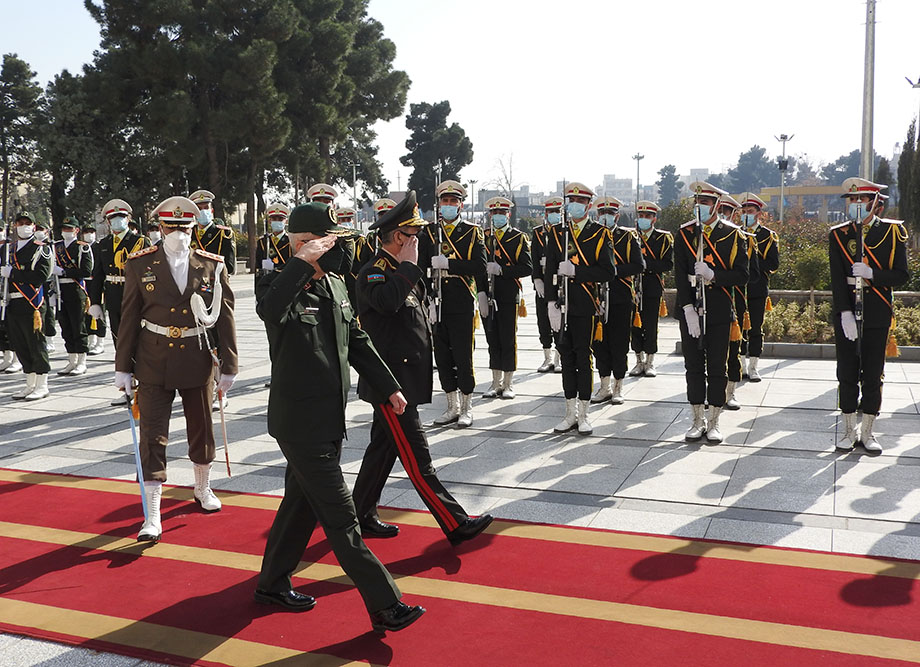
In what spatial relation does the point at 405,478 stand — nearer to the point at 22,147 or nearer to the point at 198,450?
the point at 198,450

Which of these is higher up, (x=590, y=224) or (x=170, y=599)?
(x=590, y=224)

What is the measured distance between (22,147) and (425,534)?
56542 millimetres

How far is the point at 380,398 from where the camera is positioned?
14.2ft

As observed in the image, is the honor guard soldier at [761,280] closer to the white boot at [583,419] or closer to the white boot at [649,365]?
the white boot at [649,365]

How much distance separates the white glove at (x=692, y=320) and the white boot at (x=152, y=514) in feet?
14.3

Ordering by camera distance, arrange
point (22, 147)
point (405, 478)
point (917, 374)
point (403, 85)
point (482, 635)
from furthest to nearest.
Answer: point (22, 147) → point (403, 85) → point (917, 374) → point (405, 478) → point (482, 635)

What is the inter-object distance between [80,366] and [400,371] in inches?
316

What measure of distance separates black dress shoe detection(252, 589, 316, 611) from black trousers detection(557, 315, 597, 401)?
3.87 m

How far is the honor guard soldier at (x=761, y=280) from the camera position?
9.85 metres

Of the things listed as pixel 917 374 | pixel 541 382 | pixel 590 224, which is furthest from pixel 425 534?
pixel 917 374

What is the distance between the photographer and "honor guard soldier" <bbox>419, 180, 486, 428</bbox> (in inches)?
317

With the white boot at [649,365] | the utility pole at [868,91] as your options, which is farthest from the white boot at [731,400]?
the utility pole at [868,91]

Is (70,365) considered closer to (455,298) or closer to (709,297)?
(455,298)

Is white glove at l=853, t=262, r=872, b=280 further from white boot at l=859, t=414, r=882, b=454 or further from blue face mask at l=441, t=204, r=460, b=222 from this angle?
blue face mask at l=441, t=204, r=460, b=222
